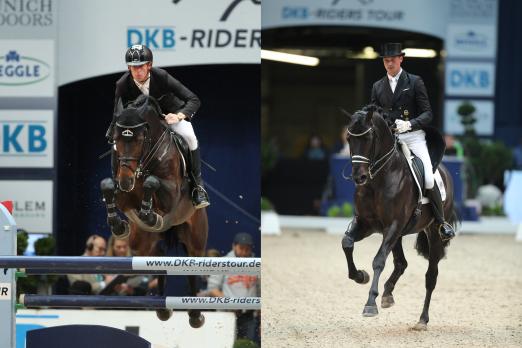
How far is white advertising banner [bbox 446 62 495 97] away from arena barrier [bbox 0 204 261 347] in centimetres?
874

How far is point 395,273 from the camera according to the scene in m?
5.00

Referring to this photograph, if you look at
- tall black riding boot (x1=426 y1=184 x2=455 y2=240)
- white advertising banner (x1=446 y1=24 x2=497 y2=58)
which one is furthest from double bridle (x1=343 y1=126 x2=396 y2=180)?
white advertising banner (x1=446 y1=24 x2=497 y2=58)

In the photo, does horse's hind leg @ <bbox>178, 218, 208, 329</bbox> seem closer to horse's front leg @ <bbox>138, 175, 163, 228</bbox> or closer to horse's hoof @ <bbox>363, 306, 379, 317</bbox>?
horse's front leg @ <bbox>138, 175, 163, 228</bbox>

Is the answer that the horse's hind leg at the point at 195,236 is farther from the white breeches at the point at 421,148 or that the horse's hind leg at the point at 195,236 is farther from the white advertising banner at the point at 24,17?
the white advertising banner at the point at 24,17

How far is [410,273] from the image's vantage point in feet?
17.9

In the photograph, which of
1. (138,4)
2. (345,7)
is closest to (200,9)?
(138,4)

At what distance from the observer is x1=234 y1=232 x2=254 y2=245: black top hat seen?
17.7ft

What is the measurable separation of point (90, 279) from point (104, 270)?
2.91 feet

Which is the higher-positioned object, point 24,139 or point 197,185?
point 24,139

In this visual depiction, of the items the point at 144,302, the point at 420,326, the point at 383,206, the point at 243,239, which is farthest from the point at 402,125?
the point at 144,302

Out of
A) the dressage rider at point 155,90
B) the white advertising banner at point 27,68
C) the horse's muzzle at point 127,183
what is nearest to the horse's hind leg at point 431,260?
the dressage rider at point 155,90

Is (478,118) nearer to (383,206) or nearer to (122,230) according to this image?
(383,206)

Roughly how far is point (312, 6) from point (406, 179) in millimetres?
9352

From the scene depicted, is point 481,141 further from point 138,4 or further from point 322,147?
point 138,4
